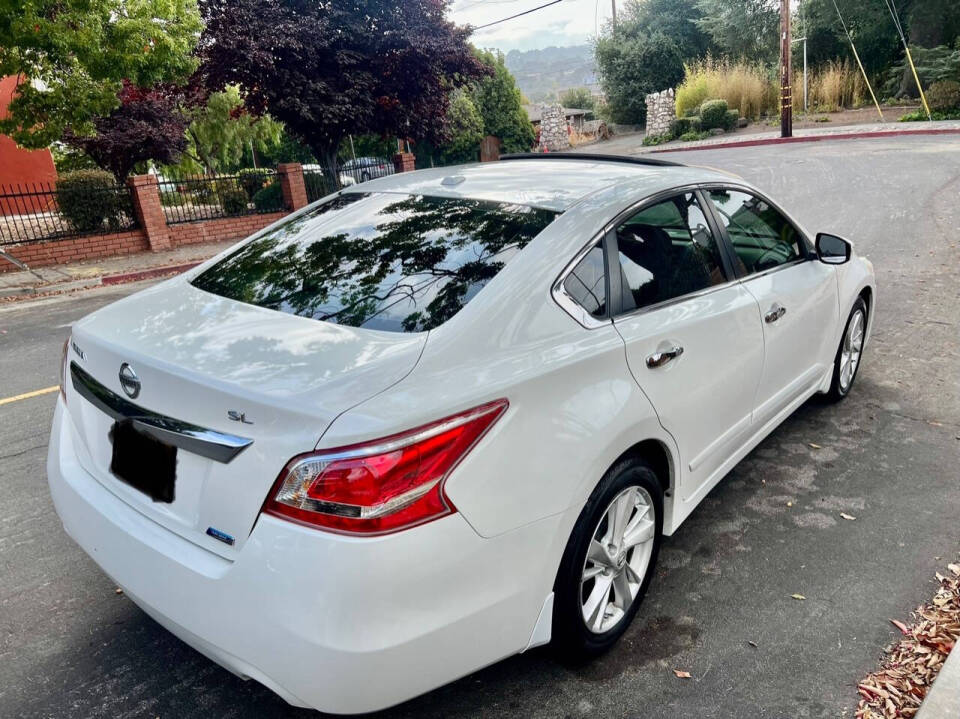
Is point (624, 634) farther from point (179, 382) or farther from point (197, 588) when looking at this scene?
point (179, 382)

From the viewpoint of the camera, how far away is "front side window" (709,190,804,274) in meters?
3.53

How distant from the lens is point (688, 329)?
2.88 meters

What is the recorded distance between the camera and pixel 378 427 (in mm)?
1911

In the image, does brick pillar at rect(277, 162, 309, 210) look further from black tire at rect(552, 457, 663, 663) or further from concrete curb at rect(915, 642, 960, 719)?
concrete curb at rect(915, 642, 960, 719)

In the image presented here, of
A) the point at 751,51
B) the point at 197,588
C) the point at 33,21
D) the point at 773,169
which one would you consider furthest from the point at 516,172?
the point at 751,51

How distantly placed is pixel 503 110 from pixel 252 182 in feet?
59.6

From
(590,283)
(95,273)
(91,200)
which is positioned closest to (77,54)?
(91,200)

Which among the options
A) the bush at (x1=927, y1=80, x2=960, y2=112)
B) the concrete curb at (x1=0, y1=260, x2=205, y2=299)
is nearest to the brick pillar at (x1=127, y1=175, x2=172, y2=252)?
the concrete curb at (x1=0, y1=260, x2=205, y2=299)

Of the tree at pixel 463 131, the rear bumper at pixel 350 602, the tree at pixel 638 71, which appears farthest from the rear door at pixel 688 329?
the tree at pixel 638 71

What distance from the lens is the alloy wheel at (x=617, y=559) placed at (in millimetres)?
2551

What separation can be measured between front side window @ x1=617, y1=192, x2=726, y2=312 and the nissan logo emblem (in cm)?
163

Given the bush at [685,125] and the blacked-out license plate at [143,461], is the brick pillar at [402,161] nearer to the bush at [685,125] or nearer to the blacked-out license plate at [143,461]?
the bush at [685,125]

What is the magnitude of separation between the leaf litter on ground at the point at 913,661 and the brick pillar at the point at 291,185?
15933 mm

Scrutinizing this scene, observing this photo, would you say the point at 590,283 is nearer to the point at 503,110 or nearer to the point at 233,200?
the point at 233,200
